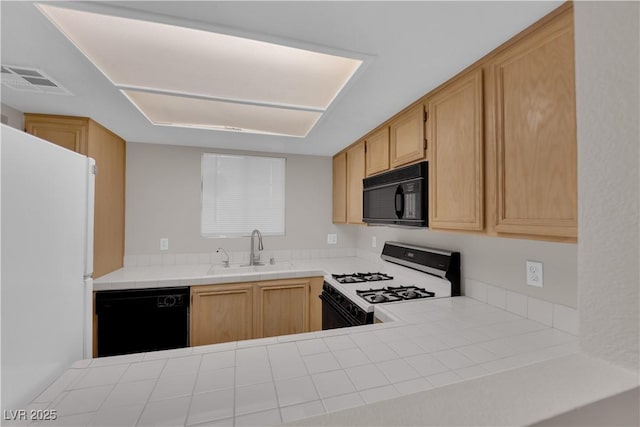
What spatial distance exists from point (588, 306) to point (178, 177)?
123 inches

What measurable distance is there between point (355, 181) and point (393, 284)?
1.06 metres

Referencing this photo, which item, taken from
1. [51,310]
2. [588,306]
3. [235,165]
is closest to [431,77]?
[588,306]

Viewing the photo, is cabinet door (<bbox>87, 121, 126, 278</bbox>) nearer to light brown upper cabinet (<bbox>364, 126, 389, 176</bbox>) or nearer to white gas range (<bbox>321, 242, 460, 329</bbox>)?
white gas range (<bbox>321, 242, 460, 329</bbox>)

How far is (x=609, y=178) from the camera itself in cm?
50

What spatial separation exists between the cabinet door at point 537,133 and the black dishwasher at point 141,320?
2301mm

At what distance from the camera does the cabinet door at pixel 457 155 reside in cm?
132

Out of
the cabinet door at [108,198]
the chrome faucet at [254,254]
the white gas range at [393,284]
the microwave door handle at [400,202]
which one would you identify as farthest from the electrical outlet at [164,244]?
the microwave door handle at [400,202]

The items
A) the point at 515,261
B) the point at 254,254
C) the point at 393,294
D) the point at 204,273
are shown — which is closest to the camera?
the point at 515,261

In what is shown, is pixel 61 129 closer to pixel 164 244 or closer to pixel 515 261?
pixel 164 244

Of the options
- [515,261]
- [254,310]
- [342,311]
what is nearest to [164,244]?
[254,310]

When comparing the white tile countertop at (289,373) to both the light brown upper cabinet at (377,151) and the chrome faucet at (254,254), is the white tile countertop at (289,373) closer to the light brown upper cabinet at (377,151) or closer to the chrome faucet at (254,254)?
the light brown upper cabinet at (377,151)

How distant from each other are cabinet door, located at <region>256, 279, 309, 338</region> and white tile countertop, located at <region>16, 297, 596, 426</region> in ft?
4.43

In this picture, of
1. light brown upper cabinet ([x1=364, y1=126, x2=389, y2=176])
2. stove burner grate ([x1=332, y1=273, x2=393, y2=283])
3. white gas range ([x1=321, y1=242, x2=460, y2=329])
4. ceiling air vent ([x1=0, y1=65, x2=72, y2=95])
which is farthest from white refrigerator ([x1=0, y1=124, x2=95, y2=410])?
light brown upper cabinet ([x1=364, y1=126, x2=389, y2=176])

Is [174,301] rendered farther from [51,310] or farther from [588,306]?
[588,306]
